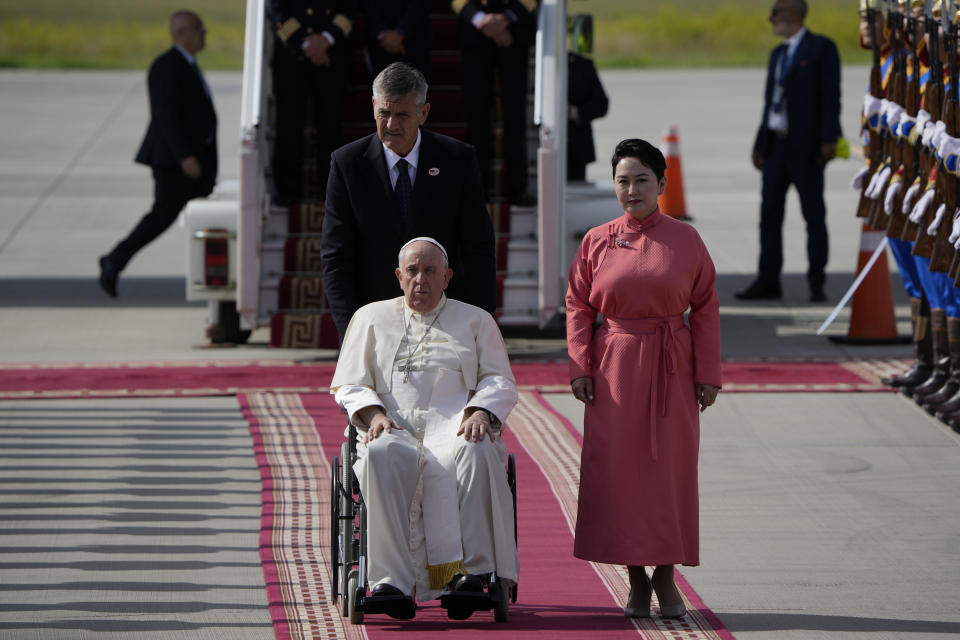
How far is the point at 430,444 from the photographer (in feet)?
17.5

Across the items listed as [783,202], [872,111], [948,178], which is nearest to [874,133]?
[872,111]

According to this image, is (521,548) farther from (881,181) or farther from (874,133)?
(874,133)

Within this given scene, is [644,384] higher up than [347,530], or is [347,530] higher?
[644,384]

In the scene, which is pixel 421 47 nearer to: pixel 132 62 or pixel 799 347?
pixel 799 347

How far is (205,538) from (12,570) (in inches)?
29.2

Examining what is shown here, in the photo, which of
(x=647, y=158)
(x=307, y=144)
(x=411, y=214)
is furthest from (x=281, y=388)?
(x=647, y=158)

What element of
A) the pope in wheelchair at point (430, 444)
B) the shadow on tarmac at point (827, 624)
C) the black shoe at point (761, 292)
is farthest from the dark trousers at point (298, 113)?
the shadow on tarmac at point (827, 624)

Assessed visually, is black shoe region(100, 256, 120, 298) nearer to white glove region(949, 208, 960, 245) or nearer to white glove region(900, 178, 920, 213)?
white glove region(900, 178, 920, 213)

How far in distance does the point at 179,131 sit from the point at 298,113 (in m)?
1.31

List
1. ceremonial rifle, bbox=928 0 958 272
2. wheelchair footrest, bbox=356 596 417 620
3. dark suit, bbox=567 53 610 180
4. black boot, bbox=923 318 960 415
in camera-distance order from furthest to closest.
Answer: dark suit, bbox=567 53 610 180, black boot, bbox=923 318 960 415, ceremonial rifle, bbox=928 0 958 272, wheelchair footrest, bbox=356 596 417 620

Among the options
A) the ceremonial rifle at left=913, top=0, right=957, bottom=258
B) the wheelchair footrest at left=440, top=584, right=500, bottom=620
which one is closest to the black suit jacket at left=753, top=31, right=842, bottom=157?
the ceremonial rifle at left=913, top=0, right=957, bottom=258

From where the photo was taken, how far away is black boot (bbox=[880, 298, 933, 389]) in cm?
870

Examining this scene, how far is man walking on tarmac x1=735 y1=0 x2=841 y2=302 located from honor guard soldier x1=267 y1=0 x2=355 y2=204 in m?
2.97

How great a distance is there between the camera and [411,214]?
5.81 meters
